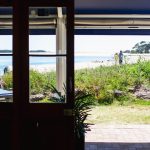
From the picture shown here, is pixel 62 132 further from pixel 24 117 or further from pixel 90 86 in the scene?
pixel 90 86

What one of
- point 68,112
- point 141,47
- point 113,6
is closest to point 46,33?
point 68,112

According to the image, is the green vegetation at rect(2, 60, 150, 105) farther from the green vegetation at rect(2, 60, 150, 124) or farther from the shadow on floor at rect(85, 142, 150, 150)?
the shadow on floor at rect(85, 142, 150, 150)

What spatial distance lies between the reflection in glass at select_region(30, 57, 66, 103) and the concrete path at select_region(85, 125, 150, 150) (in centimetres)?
270

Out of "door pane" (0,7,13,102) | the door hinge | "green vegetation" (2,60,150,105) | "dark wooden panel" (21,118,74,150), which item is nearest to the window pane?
"door pane" (0,7,13,102)

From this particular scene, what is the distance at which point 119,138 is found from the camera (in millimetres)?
7648

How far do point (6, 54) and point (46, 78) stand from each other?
1.92 feet

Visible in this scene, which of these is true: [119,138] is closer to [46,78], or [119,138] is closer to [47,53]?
[46,78]

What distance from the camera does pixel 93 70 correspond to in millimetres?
11734

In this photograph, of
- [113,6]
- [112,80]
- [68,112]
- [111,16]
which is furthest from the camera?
[112,80]

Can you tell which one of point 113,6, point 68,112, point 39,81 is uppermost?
point 113,6

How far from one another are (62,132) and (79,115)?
31.9 inches

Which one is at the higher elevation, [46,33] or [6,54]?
[46,33]

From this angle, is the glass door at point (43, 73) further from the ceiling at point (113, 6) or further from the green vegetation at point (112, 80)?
the green vegetation at point (112, 80)

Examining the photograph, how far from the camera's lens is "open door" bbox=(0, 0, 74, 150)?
13.3 ft
